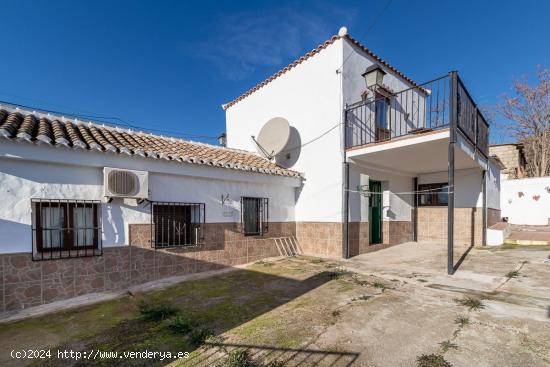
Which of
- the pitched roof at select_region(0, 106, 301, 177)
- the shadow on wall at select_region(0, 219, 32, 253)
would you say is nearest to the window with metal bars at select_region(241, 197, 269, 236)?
the pitched roof at select_region(0, 106, 301, 177)

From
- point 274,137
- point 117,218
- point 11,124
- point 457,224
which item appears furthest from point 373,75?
point 11,124

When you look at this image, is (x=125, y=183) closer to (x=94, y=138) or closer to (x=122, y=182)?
(x=122, y=182)

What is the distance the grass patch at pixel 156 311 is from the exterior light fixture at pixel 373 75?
25.6 ft

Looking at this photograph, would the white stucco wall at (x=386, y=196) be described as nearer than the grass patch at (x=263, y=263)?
No

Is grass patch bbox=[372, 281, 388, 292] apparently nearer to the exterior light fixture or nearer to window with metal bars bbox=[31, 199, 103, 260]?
window with metal bars bbox=[31, 199, 103, 260]

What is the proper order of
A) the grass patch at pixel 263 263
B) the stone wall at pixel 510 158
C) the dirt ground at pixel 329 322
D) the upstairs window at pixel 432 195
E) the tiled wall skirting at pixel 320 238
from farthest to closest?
the stone wall at pixel 510 158 → the upstairs window at pixel 432 195 → the tiled wall skirting at pixel 320 238 → the grass patch at pixel 263 263 → the dirt ground at pixel 329 322

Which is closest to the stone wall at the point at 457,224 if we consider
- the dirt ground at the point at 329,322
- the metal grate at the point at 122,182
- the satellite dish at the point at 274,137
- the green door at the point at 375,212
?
the green door at the point at 375,212

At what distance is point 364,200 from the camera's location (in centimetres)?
885

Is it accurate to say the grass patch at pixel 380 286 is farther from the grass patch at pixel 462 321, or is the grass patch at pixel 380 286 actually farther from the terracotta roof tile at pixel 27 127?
the terracotta roof tile at pixel 27 127

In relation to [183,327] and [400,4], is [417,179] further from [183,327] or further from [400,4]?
[183,327]

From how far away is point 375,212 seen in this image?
9.69 m

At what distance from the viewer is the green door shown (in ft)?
31.0

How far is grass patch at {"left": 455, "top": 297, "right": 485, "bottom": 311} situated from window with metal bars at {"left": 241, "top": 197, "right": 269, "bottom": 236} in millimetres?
5216

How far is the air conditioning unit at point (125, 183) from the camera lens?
5445 millimetres
